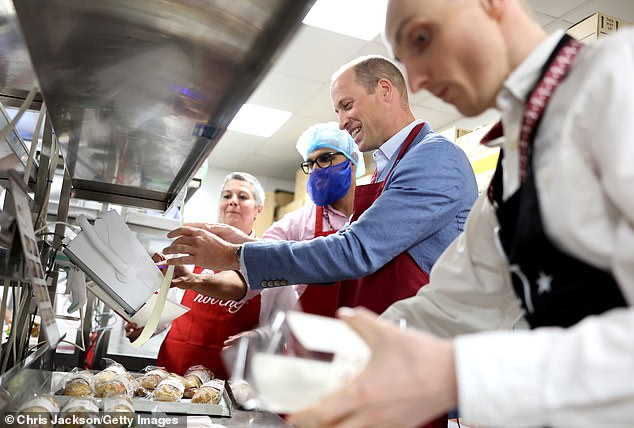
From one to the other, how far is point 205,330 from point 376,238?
1133 millimetres

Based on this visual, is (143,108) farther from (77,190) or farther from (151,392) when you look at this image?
(77,190)

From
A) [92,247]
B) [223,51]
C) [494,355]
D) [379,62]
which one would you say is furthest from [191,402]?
[379,62]

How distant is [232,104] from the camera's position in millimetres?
1083

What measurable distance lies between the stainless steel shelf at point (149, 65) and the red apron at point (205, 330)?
0.97m

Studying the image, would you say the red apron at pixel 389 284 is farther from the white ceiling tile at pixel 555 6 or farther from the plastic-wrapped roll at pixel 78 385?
the white ceiling tile at pixel 555 6

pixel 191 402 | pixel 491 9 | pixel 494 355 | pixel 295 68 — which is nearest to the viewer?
pixel 494 355

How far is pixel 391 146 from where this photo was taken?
179cm

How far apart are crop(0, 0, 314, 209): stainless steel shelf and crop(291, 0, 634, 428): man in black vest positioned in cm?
23

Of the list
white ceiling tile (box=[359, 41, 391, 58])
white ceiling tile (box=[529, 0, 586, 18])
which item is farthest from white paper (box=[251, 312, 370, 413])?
white ceiling tile (box=[359, 41, 391, 58])

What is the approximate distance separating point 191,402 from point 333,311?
66 centimetres

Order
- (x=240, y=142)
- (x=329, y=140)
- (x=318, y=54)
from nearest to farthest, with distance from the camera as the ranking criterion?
1. (x=329, y=140)
2. (x=318, y=54)
3. (x=240, y=142)

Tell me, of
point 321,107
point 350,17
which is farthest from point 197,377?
point 321,107

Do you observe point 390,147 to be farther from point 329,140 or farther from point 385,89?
point 329,140

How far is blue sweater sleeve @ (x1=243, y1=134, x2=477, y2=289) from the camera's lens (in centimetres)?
146
